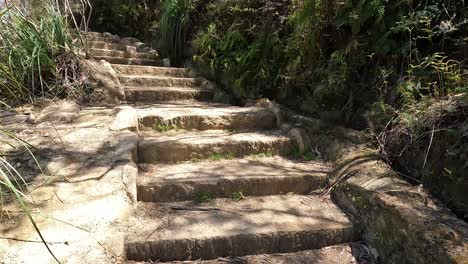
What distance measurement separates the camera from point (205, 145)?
107 inches

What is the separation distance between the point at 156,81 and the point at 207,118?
143cm

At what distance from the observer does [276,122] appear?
3.28 meters

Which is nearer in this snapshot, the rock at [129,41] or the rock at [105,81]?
the rock at [105,81]

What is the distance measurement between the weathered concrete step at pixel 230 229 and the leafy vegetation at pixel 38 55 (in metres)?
1.91

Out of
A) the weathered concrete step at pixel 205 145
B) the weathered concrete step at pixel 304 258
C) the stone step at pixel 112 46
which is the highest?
the stone step at pixel 112 46

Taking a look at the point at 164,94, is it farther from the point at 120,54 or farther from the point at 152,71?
the point at 120,54

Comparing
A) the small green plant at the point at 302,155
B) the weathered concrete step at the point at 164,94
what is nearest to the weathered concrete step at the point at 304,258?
the small green plant at the point at 302,155

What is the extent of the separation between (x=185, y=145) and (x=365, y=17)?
5.24 ft

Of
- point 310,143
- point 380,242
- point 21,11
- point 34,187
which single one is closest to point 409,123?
point 380,242

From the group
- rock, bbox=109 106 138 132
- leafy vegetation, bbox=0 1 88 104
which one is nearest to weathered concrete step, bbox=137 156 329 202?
rock, bbox=109 106 138 132

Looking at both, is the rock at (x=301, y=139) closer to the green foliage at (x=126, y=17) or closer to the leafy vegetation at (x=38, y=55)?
the leafy vegetation at (x=38, y=55)

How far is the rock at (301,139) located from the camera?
2857 mm

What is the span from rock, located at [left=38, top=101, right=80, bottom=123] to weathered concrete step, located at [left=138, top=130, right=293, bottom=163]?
0.63 metres

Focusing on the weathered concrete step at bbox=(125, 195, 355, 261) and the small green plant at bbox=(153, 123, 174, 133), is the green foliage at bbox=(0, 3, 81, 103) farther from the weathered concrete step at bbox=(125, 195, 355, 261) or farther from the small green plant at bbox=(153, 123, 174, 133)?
the weathered concrete step at bbox=(125, 195, 355, 261)
